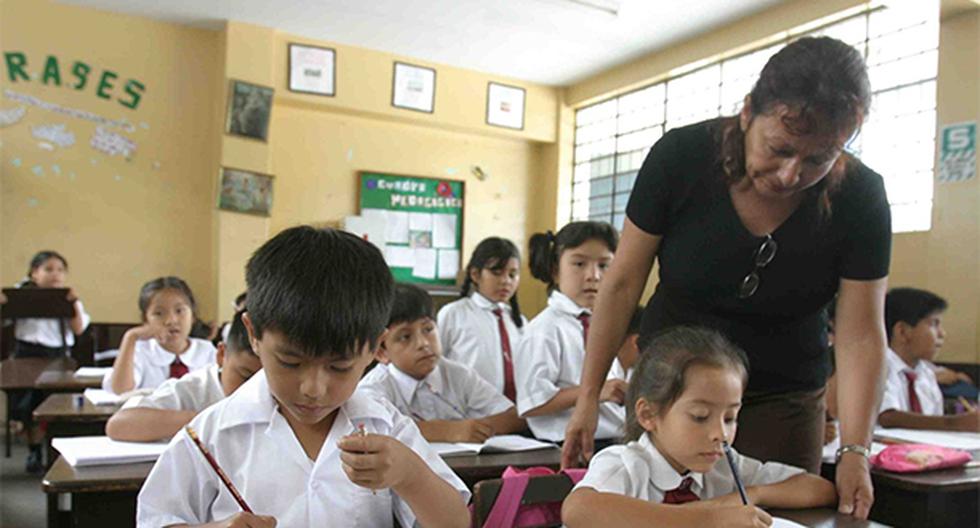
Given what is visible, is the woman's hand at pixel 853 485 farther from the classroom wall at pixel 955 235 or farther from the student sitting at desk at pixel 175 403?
the classroom wall at pixel 955 235

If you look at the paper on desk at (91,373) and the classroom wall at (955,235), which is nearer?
the paper on desk at (91,373)

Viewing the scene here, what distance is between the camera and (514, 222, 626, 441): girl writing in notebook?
2.32 meters

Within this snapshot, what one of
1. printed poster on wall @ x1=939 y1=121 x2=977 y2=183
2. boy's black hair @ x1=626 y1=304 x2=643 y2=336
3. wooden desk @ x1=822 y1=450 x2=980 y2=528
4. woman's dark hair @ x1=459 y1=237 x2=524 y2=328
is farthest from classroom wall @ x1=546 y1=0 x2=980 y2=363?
boy's black hair @ x1=626 y1=304 x2=643 y2=336

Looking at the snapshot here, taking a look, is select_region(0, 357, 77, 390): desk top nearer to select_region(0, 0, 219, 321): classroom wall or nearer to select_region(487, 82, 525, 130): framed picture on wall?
select_region(0, 0, 219, 321): classroom wall

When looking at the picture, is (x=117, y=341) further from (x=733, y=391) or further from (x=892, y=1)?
(x=892, y=1)

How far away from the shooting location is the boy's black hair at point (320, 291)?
945 millimetres

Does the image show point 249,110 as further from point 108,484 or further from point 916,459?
point 916,459

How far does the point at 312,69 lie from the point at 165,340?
3.97m

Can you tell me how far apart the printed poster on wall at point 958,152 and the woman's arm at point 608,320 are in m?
3.85

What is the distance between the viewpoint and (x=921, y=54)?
15.3ft

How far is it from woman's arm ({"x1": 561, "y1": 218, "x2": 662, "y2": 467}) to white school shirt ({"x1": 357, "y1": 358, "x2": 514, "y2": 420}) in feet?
2.98

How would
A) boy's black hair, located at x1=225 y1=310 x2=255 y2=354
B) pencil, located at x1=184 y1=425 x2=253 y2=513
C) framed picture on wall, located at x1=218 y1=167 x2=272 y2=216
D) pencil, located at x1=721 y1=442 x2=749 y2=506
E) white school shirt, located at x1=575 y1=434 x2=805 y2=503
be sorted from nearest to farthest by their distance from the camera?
pencil, located at x1=184 y1=425 x2=253 y2=513 < pencil, located at x1=721 y1=442 x2=749 y2=506 < white school shirt, located at x1=575 y1=434 x2=805 y2=503 < boy's black hair, located at x1=225 y1=310 x2=255 y2=354 < framed picture on wall, located at x1=218 y1=167 x2=272 y2=216

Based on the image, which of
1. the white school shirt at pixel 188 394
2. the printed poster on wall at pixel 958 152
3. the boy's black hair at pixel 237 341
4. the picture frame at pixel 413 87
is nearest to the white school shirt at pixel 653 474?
the boy's black hair at pixel 237 341

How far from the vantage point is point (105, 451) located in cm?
153
